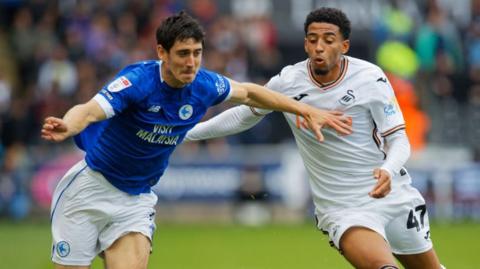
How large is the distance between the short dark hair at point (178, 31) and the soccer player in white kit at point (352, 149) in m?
0.98

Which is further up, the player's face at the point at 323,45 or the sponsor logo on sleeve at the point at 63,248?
the player's face at the point at 323,45

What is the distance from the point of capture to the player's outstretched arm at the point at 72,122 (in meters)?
7.74

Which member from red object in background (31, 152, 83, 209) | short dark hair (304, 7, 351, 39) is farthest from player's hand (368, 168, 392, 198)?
red object in background (31, 152, 83, 209)

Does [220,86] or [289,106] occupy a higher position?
[220,86]

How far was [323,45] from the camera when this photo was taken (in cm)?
894

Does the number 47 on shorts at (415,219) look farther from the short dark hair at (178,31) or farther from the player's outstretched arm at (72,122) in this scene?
the player's outstretched arm at (72,122)

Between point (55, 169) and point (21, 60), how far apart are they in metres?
4.23

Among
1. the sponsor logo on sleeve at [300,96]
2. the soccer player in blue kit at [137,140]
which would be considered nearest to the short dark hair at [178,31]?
the soccer player in blue kit at [137,140]

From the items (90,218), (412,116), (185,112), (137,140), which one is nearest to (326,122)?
(185,112)

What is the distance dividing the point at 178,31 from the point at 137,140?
0.94 m

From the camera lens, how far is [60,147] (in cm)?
2022

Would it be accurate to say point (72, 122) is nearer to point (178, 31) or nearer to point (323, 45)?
point (178, 31)

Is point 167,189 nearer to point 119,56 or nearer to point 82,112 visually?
point 119,56

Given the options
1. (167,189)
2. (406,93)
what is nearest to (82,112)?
(167,189)
